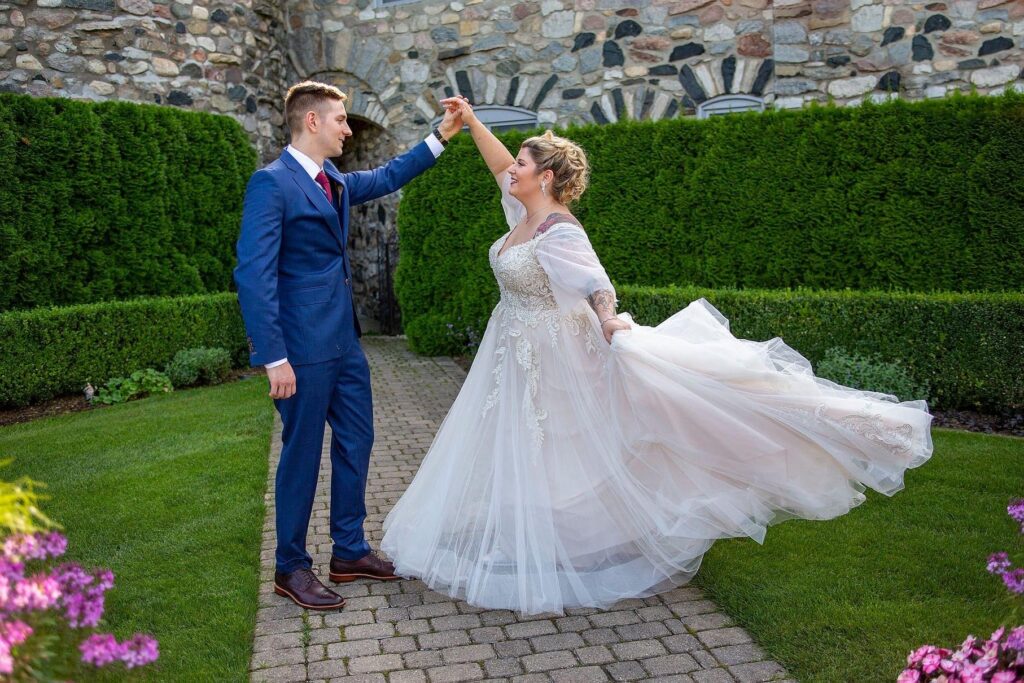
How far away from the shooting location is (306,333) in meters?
3.81

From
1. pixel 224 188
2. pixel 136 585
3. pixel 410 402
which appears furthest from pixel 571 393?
pixel 224 188

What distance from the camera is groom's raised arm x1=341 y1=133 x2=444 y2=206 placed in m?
4.41

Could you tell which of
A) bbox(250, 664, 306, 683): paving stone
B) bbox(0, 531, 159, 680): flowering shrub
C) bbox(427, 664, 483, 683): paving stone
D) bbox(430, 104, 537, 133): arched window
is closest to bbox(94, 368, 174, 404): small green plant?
bbox(430, 104, 537, 133): arched window

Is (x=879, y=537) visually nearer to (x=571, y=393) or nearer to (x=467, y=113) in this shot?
(x=571, y=393)

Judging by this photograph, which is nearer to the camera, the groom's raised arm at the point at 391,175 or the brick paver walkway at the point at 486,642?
the brick paver walkway at the point at 486,642

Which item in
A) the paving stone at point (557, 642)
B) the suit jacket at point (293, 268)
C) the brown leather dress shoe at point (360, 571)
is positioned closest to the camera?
the paving stone at point (557, 642)

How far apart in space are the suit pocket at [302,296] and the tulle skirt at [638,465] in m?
0.97

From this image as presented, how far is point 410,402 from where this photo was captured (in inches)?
327

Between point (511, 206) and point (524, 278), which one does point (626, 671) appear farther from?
point (511, 206)

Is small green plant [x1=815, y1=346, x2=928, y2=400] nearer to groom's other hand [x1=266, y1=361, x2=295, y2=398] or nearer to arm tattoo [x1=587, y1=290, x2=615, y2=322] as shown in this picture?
arm tattoo [x1=587, y1=290, x2=615, y2=322]

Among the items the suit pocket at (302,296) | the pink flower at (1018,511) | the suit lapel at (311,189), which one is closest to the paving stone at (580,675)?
the pink flower at (1018,511)

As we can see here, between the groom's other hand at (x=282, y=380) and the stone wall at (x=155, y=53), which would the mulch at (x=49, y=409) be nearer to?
the stone wall at (x=155, y=53)

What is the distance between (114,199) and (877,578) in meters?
8.10

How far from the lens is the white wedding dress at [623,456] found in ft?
12.5
